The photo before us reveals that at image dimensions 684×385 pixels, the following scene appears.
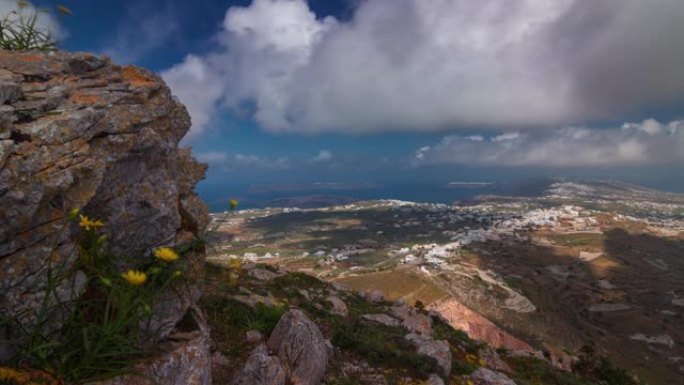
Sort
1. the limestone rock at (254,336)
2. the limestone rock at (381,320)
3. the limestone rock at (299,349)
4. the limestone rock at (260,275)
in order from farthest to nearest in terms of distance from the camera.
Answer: the limestone rock at (260,275)
the limestone rock at (381,320)
the limestone rock at (254,336)
the limestone rock at (299,349)

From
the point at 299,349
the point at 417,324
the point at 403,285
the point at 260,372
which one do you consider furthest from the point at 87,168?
the point at 403,285

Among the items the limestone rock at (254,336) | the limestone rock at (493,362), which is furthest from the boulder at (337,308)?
the limestone rock at (254,336)

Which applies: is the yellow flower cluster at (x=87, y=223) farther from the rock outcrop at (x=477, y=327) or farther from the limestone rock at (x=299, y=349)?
the rock outcrop at (x=477, y=327)

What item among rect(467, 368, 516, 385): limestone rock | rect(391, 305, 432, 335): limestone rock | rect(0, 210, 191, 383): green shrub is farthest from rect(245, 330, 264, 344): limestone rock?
rect(391, 305, 432, 335): limestone rock

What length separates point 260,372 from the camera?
948 cm

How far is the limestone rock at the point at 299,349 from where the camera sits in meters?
10.6

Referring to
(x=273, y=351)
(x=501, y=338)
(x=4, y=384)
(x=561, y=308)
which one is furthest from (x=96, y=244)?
(x=561, y=308)

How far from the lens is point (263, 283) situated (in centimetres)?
2283

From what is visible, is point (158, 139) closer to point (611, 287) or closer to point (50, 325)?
point (50, 325)

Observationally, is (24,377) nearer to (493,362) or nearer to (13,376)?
(13,376)

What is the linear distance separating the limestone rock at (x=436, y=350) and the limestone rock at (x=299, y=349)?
4.46m

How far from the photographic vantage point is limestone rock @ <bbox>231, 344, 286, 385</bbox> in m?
9.35

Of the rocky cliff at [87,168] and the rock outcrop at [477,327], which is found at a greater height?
the rocky cliff at [87,168]

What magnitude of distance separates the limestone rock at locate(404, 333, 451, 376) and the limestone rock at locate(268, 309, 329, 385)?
4.46 m
